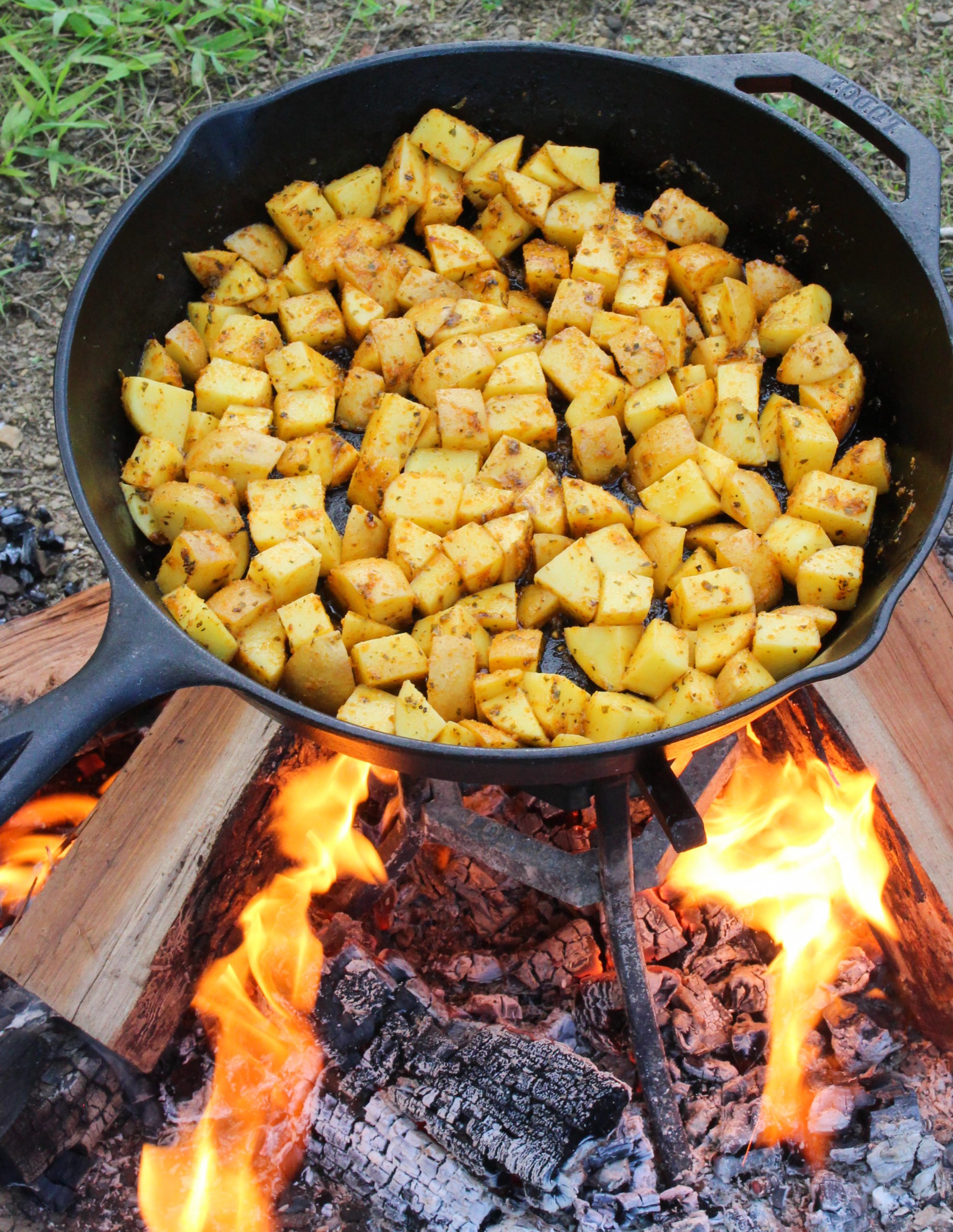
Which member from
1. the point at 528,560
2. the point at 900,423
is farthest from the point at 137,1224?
the point at 900,423

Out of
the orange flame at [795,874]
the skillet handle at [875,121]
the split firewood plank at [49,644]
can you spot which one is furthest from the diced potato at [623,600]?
the split firewood plank at [49,644]

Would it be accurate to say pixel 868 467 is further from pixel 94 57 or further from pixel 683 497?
pixel 94 57

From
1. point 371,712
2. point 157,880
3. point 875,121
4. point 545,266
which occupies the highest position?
point 875,121

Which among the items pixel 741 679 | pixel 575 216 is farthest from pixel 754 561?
pixel 575 216

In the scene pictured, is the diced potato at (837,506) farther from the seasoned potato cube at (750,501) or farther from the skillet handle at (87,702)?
the skillet handle at (87,702)

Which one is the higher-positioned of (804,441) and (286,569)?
(804,441)

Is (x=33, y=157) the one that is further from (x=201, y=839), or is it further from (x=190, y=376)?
(x=201, y=839)
